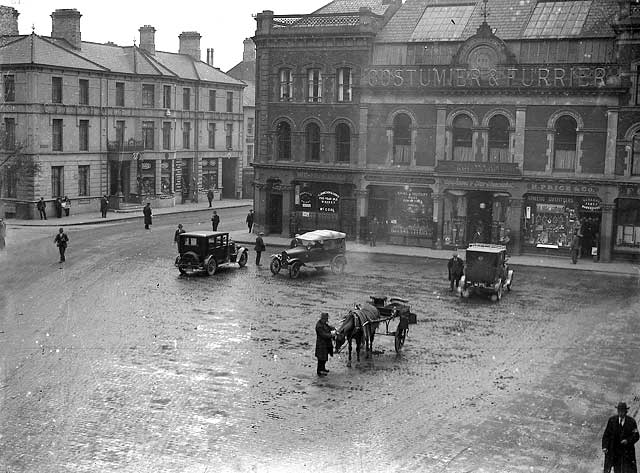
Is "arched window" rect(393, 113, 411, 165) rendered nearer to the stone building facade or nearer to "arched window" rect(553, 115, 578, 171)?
"arched window" rect(553, 115, 578, 171)

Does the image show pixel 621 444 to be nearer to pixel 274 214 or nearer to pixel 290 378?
pixel 290 378

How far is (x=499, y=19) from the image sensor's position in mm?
44031

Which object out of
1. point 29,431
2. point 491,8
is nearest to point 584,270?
point 491,8

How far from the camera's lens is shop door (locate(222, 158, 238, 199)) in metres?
74.4

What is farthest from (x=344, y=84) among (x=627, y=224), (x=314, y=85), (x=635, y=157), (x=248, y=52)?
(x=248, y=52)

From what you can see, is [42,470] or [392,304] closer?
[42,470]

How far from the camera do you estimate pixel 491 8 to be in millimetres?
44594

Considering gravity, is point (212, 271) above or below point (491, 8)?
below

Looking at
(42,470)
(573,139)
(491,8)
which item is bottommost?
(42,470)

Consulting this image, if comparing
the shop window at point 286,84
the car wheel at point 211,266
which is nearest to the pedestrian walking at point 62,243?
the car wheel at point 211,266

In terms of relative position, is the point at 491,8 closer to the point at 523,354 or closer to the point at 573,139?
the point at 573,139

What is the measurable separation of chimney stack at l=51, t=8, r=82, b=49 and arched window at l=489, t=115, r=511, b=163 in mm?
31145

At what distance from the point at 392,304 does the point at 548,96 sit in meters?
20.6

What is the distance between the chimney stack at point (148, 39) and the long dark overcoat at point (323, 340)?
5135 centimetres
